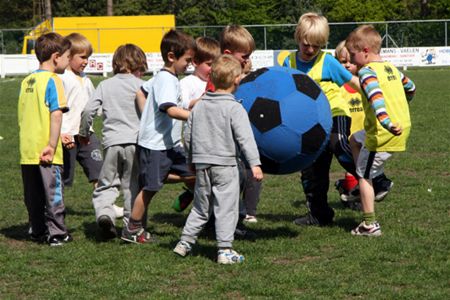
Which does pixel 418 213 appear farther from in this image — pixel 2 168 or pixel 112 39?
pixel 112 39

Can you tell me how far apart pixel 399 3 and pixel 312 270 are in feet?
179

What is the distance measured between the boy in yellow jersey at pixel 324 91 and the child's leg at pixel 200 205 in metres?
1.68

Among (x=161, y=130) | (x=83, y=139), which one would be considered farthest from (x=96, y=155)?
(x=161, y=130)

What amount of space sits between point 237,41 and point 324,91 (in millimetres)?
923

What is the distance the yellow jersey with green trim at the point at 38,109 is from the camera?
710cm

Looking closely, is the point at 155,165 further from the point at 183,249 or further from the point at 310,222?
the point at 310,222

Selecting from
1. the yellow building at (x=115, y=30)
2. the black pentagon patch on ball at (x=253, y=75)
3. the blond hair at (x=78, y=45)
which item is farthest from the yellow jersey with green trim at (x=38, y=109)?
the yellow building at (x=115, y=30)

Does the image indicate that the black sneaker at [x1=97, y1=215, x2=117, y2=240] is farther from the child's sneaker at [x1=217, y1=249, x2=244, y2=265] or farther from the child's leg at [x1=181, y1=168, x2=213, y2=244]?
the child's sneaker at [x1=217, y1=249, x2=244, y2=265]

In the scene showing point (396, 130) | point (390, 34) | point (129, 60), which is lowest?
point (396, 130)

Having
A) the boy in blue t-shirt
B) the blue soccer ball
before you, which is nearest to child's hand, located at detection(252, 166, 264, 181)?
the blue soccer ball

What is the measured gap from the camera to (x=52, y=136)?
7074 mm

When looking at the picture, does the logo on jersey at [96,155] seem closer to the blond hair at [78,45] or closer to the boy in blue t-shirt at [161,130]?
the blond hair at [78,45]

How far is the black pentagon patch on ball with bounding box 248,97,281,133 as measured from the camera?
675 cm

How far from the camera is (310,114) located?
6867 mm
